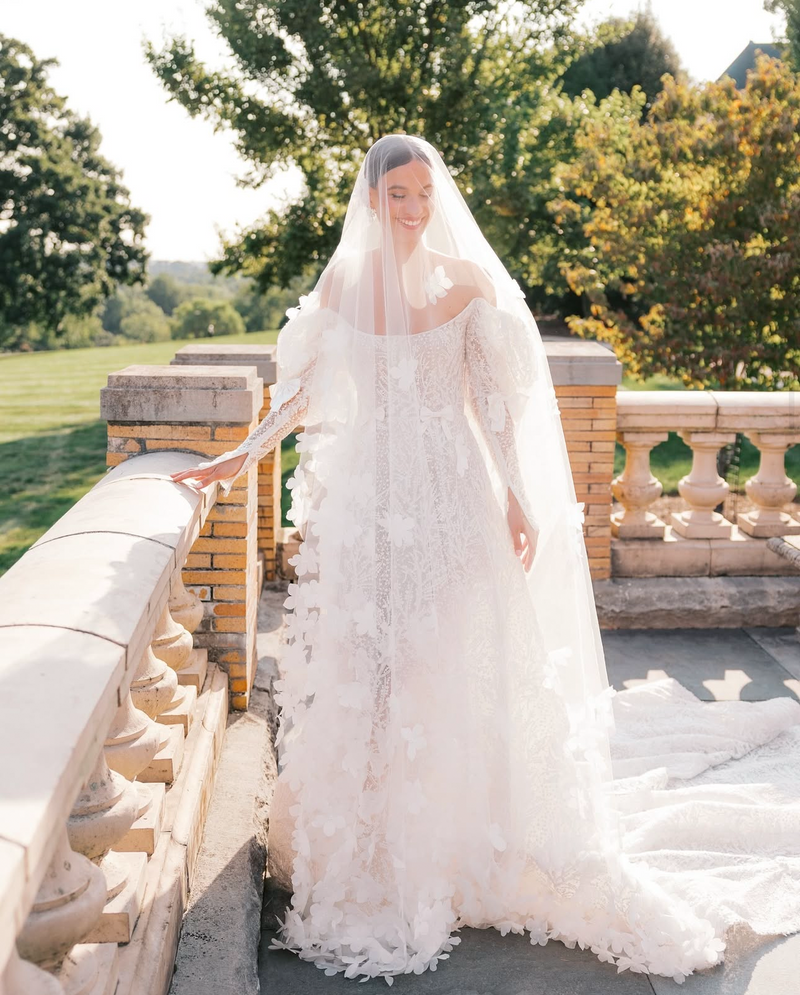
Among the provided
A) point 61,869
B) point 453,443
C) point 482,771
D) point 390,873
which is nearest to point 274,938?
point 390,873

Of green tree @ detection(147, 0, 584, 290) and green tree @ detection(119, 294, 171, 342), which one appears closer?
green tree @ detection(147, 0, 584, 290)

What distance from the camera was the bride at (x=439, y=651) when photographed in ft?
8.91

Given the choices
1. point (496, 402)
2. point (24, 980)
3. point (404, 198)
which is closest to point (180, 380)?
point (404, 198)

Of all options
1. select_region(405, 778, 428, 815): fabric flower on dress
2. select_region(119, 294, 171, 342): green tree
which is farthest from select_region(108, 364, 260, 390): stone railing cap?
select_region(119, 294, 171, 342): green tree

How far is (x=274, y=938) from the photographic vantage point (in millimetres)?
2744

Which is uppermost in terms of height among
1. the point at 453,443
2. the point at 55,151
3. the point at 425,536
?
the point at 55,151

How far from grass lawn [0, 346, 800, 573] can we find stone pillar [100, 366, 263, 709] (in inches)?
177

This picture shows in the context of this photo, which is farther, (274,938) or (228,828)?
(228,828)

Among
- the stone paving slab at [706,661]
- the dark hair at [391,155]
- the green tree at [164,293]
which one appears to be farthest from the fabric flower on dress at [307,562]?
the green tree at [164,293]

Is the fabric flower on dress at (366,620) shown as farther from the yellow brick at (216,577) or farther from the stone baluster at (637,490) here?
the stone baluster at (637,490)

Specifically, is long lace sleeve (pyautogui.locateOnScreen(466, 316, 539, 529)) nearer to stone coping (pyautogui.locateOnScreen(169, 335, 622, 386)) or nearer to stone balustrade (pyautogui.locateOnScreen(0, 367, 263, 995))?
stone balustrade (pyautogui.locateOnScreen(0, 367, 263, 995))

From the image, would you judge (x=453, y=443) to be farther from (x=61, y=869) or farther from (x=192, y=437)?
(x=61, y=869)

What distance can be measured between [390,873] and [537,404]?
1.49m

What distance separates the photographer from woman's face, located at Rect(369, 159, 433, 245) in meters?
2.90
